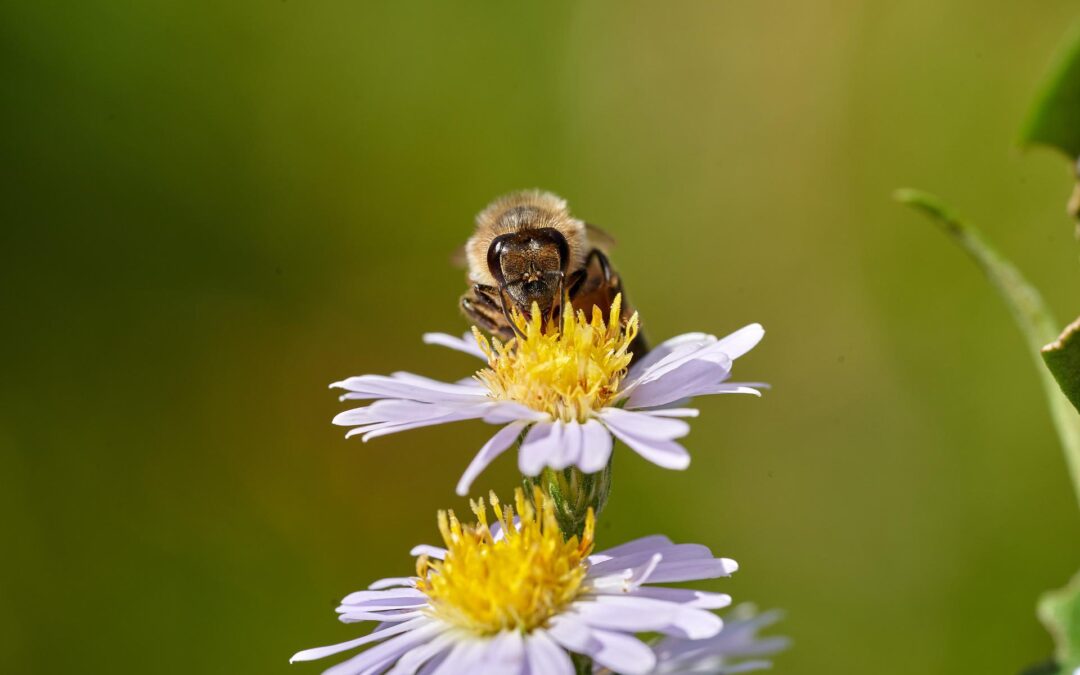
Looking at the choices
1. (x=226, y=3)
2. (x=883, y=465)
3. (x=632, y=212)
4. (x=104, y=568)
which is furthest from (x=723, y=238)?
(x=104, y=568)

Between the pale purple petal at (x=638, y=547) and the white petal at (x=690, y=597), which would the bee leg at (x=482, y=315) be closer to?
the pale purple petal at (x=638, y=547)

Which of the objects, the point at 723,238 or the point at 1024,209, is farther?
the point at 723,238

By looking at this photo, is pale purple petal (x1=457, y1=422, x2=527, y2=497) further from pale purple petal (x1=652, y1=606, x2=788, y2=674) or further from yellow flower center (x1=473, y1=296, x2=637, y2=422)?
pale purple petal (x1=652, y1=606, x2=788, y2=674)

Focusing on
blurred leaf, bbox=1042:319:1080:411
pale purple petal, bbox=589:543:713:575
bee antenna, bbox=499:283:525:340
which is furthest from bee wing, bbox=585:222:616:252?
blurred leaf, bbox=1042:319:1080:411

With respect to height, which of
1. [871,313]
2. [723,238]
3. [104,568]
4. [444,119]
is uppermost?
[444,119]

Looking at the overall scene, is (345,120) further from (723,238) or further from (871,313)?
(871,313)

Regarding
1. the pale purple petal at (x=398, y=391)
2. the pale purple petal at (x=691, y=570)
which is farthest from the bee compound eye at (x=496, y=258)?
the pale purple petal at (x=691, y=570)

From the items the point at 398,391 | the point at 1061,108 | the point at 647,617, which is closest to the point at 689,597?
the point at 647,617
